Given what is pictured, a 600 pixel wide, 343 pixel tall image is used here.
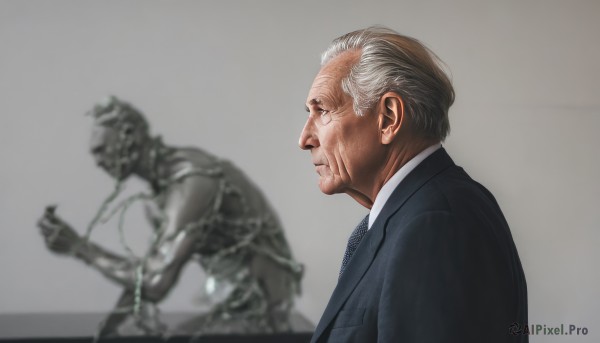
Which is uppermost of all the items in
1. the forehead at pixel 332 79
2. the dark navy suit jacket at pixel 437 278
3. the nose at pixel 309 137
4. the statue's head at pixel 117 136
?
the forehead at pixel 332 79

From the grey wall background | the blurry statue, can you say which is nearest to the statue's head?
the blurry statue

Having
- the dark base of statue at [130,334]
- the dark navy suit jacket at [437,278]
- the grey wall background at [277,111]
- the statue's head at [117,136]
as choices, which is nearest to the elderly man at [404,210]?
the dark navy suit jacket at [437,278]

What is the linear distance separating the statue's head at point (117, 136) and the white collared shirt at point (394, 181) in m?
1.34

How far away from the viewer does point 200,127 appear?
100 inches

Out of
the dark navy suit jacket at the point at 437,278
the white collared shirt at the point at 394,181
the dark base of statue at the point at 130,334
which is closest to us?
the dark navy suit jacket at the point at 437,278

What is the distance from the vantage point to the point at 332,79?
72 cm

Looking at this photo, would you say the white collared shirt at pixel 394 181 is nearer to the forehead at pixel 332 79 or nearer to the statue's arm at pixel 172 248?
the forehead at pixel 332 79

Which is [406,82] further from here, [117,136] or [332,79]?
[117,136]

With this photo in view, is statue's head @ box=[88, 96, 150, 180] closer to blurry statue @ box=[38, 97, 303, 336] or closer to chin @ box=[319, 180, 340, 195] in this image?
blurry statue @ box=[38, 97, 303, 336]

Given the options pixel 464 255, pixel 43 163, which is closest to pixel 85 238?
pixel 43 163

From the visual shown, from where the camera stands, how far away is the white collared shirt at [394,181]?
67 centimetres

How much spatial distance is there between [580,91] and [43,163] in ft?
5.58

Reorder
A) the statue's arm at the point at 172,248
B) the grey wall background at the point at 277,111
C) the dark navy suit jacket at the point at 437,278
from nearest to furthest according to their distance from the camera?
the dark navy suit jacket at the point at 437,278
the statue's arm at the point at 172,248
the grey wall background at the point at 277,111

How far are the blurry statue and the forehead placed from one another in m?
1.20
